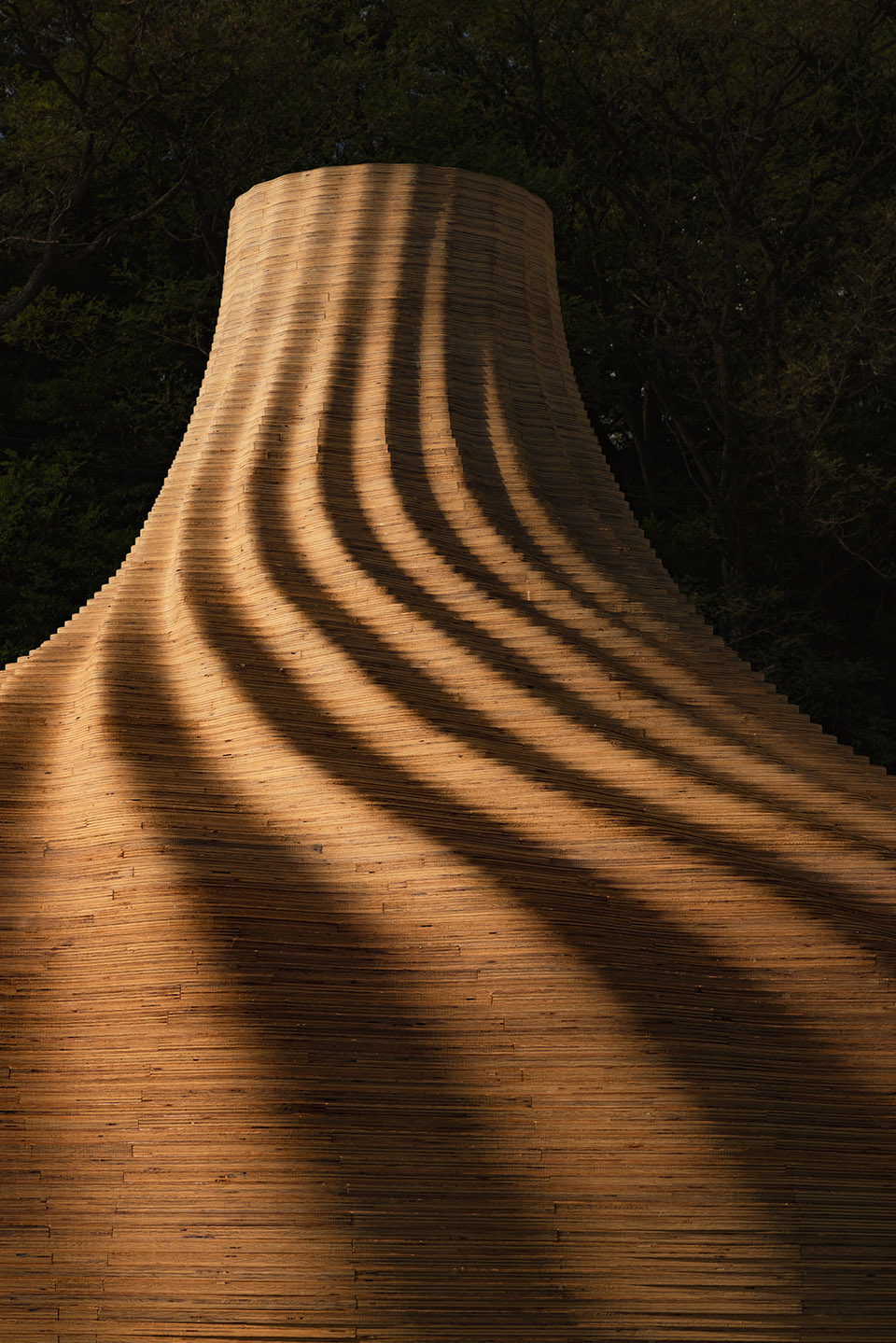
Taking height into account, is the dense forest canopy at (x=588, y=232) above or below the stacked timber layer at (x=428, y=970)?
above

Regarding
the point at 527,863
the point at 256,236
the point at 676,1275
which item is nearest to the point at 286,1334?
the point at 676,1275

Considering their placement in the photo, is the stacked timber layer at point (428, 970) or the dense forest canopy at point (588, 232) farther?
the dense forest canopy at point (588, 232)

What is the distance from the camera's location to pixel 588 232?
12008mm

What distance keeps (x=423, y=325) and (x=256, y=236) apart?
0.76m

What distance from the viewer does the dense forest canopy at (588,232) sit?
9562 mm

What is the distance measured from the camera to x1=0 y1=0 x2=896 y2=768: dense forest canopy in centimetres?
956

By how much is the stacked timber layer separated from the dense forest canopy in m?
6.34

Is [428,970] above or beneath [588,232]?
beneath

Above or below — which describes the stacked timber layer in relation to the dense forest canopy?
below

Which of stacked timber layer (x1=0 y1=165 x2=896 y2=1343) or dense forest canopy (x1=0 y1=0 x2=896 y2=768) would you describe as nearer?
stacked timber layer (x1=0 y1=165 x2=896 y2=1343)

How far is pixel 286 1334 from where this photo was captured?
118 centimetres

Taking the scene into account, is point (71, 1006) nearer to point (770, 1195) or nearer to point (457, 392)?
point (770, 1195)

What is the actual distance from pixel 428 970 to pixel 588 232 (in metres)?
11.6

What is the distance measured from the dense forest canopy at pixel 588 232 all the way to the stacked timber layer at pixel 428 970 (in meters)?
6.34
